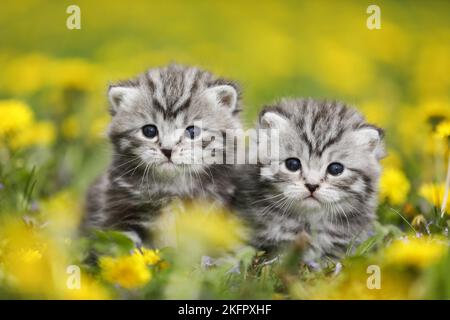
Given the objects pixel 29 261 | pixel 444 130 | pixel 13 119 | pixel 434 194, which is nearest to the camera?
pixel 29 261

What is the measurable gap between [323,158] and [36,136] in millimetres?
2337

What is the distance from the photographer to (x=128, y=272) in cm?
302

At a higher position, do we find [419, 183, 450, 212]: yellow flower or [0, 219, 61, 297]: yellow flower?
[419, 183, 450, 212]: yellow flower

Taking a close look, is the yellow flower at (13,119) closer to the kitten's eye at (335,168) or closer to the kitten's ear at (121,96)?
the kitten's ear at (121,96)

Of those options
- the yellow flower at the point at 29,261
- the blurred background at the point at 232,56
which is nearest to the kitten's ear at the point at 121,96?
the yellow flower at the point at 29,261

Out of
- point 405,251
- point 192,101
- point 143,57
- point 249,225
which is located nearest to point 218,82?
point 192,101

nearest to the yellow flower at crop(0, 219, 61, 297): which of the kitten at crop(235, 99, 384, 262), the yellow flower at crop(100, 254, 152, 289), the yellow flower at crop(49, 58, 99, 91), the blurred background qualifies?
the yellow flower at crop(100, 254, 152, 289)

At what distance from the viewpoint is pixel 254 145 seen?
3.95m

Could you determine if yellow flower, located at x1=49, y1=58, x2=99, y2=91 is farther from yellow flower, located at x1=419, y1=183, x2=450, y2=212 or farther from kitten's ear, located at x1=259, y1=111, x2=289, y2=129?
yellow flower, located at x1=419, y1=183, x2=450, y2=212

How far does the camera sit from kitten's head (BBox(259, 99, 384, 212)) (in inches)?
144

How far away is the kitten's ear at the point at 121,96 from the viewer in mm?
3881

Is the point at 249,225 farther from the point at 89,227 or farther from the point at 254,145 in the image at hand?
the point at 89,227

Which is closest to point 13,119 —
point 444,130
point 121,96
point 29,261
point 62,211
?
point 62,211

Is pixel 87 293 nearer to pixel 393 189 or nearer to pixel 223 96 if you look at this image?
pixel 223 96
